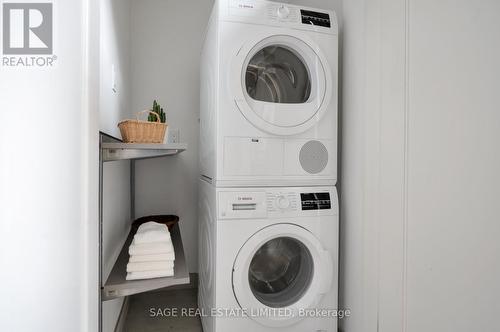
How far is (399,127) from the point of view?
111 cm

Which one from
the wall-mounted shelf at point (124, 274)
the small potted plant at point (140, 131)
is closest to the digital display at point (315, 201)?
the wall-mounted shelf at point (124, 274)

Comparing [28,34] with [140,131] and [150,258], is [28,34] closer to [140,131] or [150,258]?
[140,131]

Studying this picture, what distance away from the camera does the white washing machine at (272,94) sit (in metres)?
1.22

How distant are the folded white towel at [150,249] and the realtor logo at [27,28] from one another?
73cm

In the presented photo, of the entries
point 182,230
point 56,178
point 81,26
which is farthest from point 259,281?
point 81,26

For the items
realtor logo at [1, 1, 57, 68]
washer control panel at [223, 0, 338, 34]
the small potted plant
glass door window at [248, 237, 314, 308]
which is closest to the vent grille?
glass door window at [248, 237, 314, 308]

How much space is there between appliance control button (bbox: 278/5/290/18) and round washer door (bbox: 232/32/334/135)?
→ 100 millimetres

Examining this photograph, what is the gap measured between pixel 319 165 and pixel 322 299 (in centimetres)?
70

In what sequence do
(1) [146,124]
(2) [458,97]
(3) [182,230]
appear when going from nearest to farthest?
(2) [458,97] → (1) [146,124] → (3) [182,230]

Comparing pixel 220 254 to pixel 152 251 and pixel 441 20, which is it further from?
pixel 441 20

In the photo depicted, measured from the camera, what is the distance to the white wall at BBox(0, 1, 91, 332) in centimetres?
74

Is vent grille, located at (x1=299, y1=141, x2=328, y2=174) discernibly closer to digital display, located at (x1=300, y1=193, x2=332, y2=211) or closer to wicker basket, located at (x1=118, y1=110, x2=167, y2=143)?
digital display, located at (x1=300, y1=193, x2=332, y2=211)

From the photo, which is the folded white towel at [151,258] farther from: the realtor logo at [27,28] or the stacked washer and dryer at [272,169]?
the realtor logo at [27,28]

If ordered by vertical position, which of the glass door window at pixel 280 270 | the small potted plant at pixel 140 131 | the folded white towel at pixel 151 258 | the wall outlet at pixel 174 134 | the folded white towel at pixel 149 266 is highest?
the wall outlet at pixel 174 134
